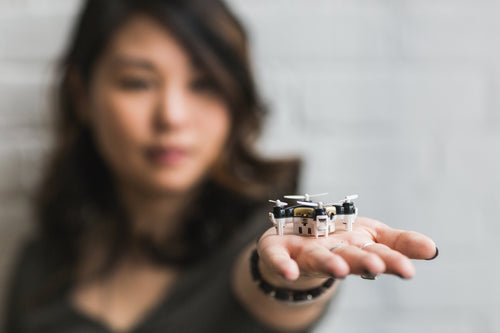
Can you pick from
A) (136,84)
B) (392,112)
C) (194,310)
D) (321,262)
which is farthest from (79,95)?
(321,262)

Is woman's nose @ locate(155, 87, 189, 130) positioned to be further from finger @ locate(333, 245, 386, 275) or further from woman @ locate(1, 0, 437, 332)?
finger @ locate(333, 245, 386, 275)

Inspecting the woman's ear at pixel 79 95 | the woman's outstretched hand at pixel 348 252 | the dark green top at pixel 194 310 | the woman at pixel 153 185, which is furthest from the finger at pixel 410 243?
the woman's ear at pixel 79 95

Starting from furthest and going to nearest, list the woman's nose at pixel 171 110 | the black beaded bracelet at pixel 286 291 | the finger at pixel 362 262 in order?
1. the woman's nose at pixel 171 110
2. the black beaded bracelet at pixel 286 291
3. the finger at pixel 362 262

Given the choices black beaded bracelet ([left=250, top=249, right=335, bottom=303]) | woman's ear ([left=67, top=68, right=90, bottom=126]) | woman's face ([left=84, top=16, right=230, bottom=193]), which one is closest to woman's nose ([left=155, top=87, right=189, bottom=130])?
woman's face ([left=84, top=16, right=230, bottom=193])

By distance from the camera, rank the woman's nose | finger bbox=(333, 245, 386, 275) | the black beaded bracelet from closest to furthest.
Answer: finger bbox=(333, 245, 386, 275)
the black beaded bracelet
the woman's nose

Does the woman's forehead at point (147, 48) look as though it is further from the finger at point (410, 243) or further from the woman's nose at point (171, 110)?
the finger at point (410, 243)

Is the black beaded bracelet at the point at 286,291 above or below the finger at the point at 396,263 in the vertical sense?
below

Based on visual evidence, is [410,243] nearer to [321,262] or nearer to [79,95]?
[321,262]

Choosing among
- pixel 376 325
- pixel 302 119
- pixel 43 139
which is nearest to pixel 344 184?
pixel 302 119
